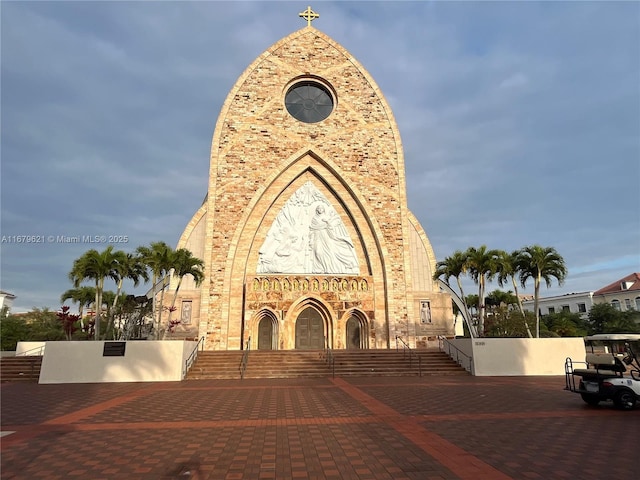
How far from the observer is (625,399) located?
9.14 m

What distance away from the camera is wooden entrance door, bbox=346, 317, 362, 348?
79.3 feet

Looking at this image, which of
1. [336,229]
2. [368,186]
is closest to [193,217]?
[336,229]

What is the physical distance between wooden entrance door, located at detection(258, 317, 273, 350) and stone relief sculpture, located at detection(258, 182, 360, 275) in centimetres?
320

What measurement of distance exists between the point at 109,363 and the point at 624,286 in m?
60.5

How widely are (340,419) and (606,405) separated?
715 cm

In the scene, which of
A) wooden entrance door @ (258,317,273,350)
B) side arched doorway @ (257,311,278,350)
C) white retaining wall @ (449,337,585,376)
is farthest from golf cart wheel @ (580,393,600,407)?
wooden entrance door @ (258,317,273,350)

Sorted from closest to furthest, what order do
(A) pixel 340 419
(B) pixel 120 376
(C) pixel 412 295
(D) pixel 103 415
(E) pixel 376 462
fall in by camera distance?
(E) pixel 376 462, (A) pixel 340 419, (D) pixel 103 415, (B) pixel 120 376, (C) pixel 412 295

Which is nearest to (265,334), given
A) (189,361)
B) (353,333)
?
(353,333)

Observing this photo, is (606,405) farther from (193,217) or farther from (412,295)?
(193,217)

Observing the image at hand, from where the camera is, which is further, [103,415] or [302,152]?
[302,152]

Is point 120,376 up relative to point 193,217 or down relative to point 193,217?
down

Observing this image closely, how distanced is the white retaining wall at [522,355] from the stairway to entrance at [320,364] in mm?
1200

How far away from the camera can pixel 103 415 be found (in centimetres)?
876

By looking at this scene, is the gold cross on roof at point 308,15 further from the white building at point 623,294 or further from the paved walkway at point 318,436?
the white building at point 623,294
